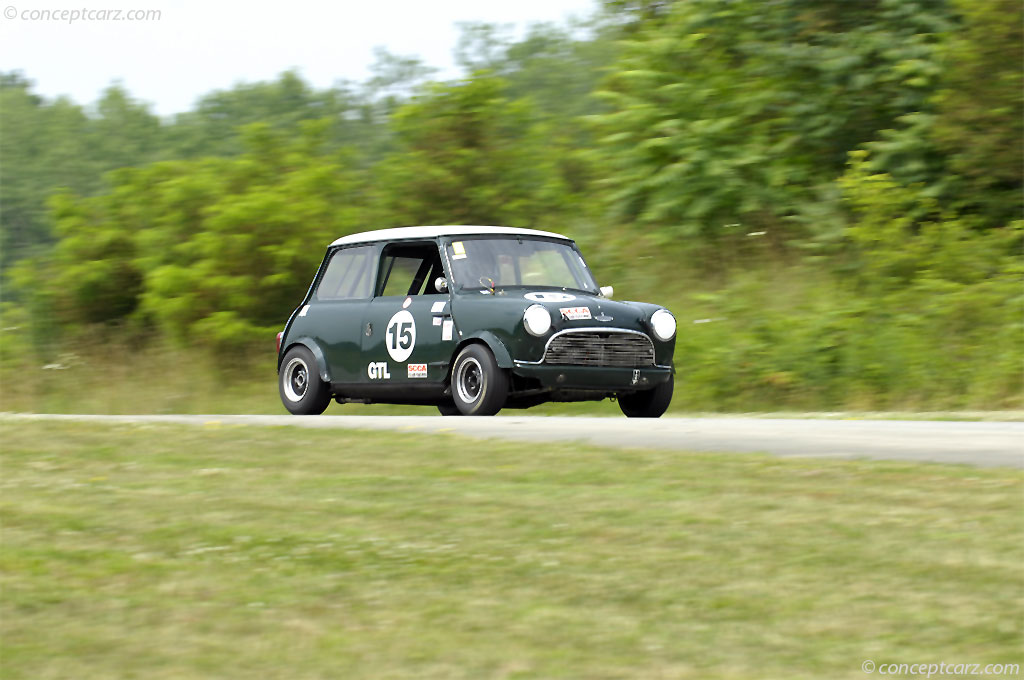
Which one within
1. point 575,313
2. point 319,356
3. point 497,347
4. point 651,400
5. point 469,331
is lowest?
point 651,400

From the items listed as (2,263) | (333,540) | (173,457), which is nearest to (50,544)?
(333,540)

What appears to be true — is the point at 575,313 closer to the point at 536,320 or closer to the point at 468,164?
the point at 536,320

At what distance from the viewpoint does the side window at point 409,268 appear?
13570mm

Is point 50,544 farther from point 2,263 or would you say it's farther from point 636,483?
point 2,263

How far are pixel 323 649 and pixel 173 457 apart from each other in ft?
15.1

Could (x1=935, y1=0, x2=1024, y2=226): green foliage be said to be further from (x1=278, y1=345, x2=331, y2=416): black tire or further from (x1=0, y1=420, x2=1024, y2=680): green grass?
(x1=0, y1=420, x2=1024, y2=680): green grass

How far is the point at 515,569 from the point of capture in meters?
5.23

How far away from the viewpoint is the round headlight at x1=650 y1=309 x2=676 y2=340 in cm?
1244

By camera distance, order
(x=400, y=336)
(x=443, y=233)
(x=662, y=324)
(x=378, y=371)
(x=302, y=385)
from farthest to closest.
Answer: (x=302, y=385)
(x=378, y=371)
(x=443, y=233)
(x=400, y=336)
(x=662, y=324)

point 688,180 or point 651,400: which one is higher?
point 688,180

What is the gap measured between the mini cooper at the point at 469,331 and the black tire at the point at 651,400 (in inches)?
0.5

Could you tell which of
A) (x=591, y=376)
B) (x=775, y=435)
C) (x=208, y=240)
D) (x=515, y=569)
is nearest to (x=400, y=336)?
(x=591, y=376)

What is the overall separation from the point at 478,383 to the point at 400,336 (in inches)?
44.4

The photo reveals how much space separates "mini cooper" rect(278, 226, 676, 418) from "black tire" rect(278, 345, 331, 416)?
0.01 m
